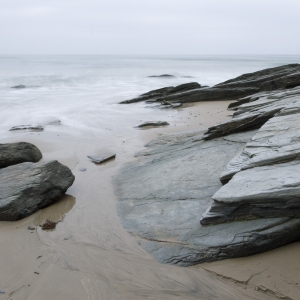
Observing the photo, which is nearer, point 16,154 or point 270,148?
point 270,148

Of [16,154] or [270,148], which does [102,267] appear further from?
[16,154]

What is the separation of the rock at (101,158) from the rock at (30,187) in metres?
1.71

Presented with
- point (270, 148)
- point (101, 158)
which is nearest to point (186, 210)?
point (270, 148)

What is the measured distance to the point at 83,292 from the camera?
3.54 m

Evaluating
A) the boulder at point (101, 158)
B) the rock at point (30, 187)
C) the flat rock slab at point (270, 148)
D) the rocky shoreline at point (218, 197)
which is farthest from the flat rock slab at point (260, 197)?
the boulder at point (101, 158)

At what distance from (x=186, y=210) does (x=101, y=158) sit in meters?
3.62

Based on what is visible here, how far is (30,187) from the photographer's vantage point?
5.33 meters

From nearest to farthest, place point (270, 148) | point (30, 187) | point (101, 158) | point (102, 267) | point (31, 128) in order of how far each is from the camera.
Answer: point (102, 267) < point (270, 148) < point (30, 187) < point (101, 158) < point (31, 128)

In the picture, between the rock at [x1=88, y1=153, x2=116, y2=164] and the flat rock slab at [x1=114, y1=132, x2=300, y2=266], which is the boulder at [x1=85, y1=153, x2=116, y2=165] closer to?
the rock at [x1=88, y1=153, x2=116, y2=164]

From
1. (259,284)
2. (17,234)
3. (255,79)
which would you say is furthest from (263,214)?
(255,79)

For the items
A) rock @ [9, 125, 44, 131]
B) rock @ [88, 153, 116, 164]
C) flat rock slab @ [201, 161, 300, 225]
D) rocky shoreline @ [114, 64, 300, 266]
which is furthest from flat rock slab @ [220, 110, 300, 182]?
rock @ [9, 125, 44, 131]

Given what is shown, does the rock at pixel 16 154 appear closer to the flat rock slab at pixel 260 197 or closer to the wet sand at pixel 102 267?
the wet sand at pixel 102 267

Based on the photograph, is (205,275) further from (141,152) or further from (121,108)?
(121,108)

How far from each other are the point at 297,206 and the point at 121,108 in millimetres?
13722
